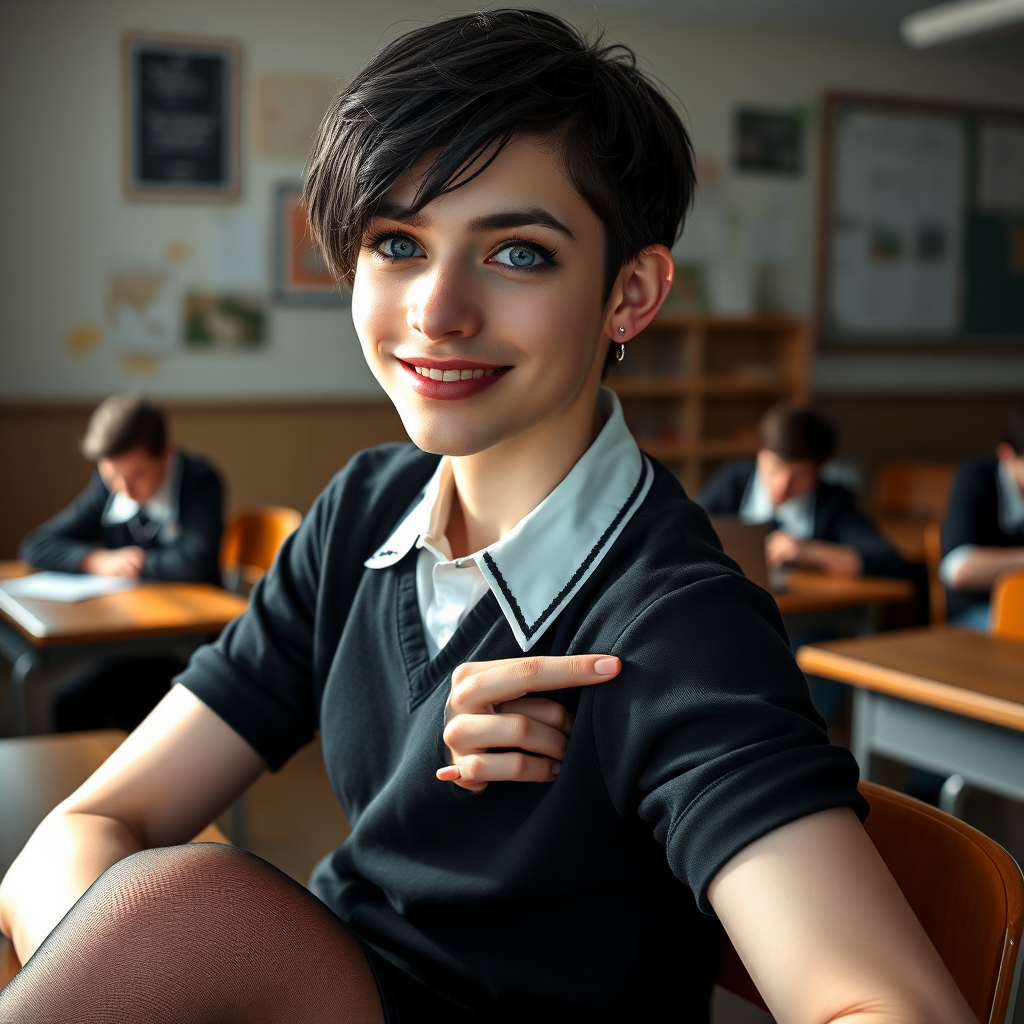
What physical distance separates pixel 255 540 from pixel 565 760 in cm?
279

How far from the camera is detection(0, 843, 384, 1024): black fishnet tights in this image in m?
0.74

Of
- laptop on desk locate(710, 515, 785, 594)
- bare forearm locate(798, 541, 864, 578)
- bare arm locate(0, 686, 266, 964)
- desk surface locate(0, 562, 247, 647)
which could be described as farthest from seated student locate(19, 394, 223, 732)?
bare arm locate(0, 686, 266, 964)

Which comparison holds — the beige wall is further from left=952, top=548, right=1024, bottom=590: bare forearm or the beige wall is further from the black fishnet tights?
the black fishnet tights

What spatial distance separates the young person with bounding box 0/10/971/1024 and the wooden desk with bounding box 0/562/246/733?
4.86ft

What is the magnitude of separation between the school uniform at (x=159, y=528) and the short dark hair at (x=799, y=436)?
5.35 feet

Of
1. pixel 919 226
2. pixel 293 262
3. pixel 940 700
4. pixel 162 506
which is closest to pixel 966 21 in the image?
pixel 919 226

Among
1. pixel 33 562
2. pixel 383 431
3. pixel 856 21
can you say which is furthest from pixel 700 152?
pixel 33 562

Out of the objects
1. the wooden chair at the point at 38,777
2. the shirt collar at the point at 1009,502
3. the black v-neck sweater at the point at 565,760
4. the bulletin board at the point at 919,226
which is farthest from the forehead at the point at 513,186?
the bulletin board at the point at 919,226

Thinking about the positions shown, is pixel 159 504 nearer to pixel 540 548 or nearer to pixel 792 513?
pixel 792 513

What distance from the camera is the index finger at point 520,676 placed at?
0.81m

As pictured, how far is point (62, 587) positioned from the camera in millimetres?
2918

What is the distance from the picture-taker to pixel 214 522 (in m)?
3.29

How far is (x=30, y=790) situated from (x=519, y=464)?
70 cm

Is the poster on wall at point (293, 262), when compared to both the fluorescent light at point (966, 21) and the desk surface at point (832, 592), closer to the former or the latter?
the fluorescent light at point (966, 21)
